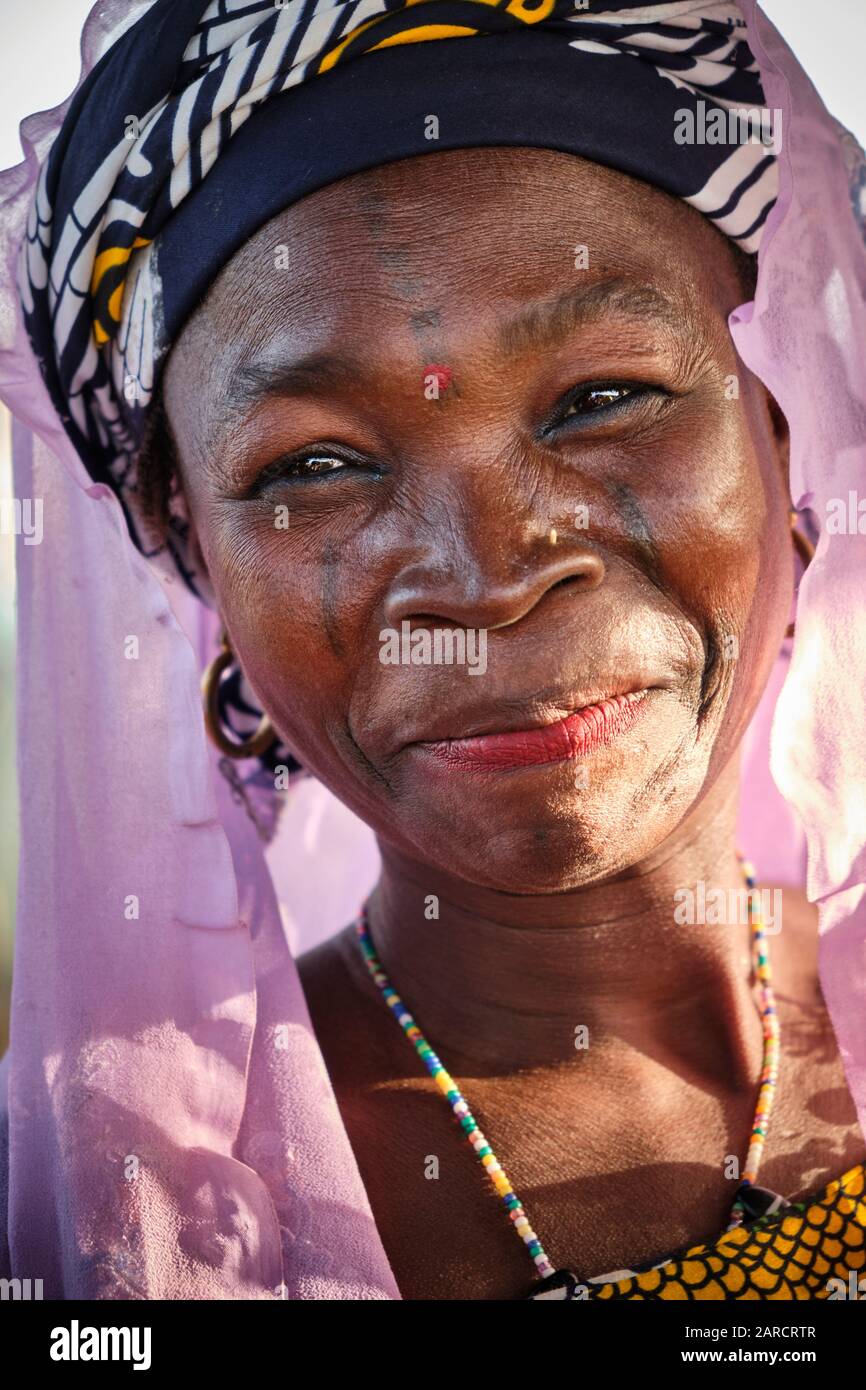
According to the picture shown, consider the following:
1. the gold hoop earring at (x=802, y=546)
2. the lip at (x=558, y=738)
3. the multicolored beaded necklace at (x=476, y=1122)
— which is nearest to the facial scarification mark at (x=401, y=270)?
the lip at (x=558, y=738)

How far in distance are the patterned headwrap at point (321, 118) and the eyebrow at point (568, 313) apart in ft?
0.58

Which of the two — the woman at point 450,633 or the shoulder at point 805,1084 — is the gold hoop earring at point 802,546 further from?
the shoulder at point 805,1084

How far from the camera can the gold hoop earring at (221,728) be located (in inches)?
94.9

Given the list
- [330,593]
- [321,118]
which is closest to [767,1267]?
[330,593]

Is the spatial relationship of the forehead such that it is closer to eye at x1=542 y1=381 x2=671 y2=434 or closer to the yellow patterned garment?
eye at x1=542 y1=381 x2=671 y2=434

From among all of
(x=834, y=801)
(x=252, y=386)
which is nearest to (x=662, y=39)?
(x=252, y=386)

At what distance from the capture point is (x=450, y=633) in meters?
1.68

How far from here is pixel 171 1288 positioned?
1.75 m

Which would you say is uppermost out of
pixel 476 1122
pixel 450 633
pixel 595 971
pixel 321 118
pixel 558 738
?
pixel 321 118

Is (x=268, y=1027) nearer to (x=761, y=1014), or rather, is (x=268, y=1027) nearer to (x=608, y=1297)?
(x=608, y=1297)

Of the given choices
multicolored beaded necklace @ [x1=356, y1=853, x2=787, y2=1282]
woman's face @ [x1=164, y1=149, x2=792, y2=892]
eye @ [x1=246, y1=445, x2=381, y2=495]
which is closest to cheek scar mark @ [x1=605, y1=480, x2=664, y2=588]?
woman's face @ [x1=164, y1=149, x2=792, y2=892]

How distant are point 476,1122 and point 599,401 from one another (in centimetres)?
98

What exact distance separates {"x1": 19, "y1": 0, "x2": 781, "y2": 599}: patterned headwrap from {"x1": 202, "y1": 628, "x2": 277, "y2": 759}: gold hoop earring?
51cm

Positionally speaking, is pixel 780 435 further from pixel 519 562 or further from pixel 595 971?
pixel 595 971
